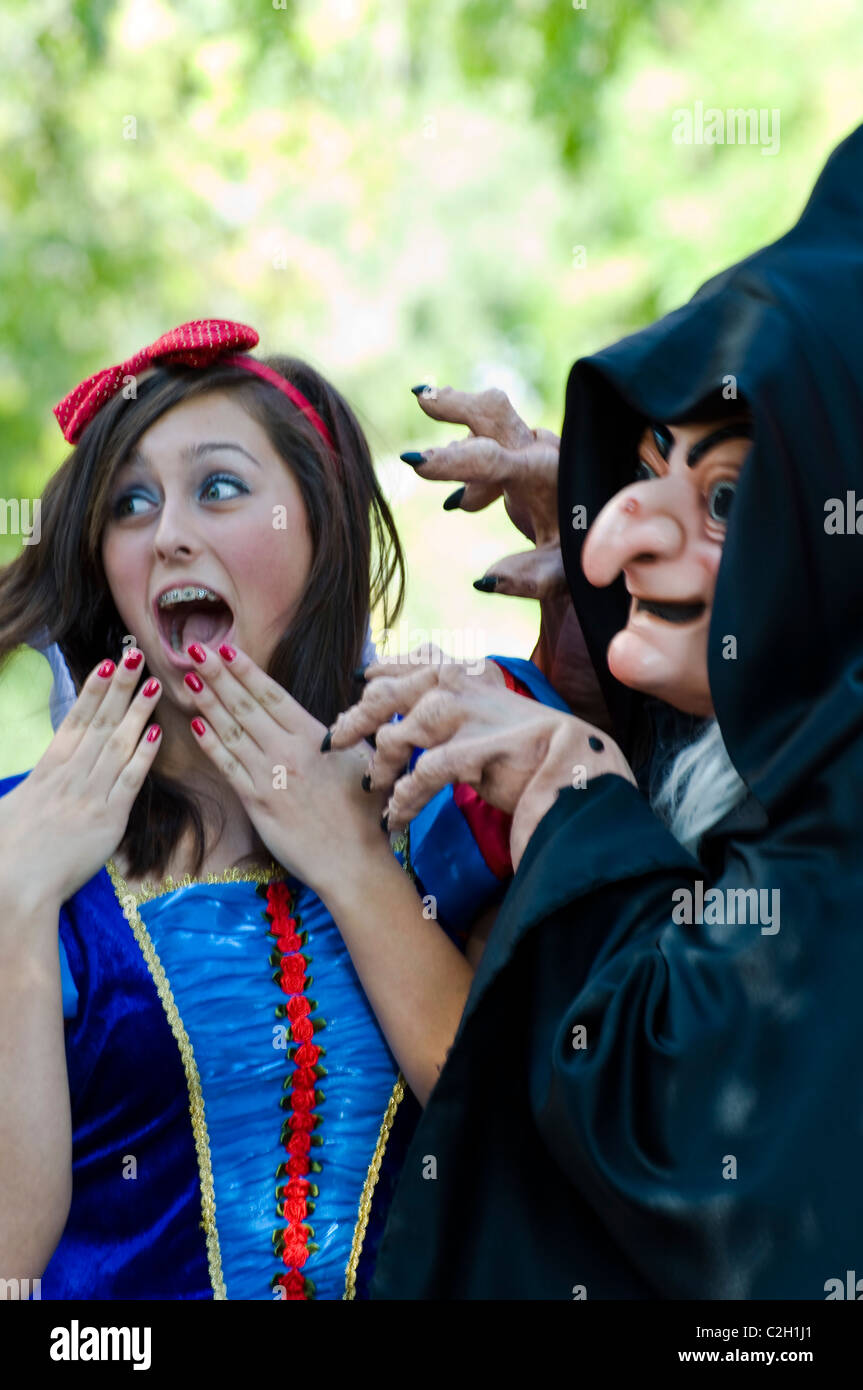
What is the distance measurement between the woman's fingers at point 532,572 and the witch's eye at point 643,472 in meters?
0.21

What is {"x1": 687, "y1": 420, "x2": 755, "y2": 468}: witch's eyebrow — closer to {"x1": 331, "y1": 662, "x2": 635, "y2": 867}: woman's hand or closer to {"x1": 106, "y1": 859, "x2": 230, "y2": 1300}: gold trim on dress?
{"x1": 331, "y1": 662, "x2": 635, "y2": 867}: woman's hand

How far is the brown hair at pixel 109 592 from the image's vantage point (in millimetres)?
2105

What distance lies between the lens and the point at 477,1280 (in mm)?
1639

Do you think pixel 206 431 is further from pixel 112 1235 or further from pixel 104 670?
→ pixel 112 1235

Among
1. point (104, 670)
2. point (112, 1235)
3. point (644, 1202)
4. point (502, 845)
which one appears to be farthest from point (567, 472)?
point (112, 1235)

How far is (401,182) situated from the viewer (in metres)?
7.27

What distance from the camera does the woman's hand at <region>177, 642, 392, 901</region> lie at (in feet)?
6.31

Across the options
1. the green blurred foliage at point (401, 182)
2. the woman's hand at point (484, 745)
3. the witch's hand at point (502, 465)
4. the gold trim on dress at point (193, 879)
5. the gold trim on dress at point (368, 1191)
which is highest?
the green blurred foliage at point (401, 182)

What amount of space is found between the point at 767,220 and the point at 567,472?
11.7 feet

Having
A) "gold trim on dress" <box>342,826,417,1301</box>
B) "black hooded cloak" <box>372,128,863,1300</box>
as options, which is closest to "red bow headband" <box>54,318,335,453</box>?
"black hooded cloak" <box>372,128,863,1300</box>

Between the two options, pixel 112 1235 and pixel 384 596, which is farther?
pixel 384 596

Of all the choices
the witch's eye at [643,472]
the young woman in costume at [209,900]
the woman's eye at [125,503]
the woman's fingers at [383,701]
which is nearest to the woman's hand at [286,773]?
the young woman in costume at [209,900]

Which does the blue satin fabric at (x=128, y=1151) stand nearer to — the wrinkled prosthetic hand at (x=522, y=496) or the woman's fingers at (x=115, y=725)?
the woman's fingers at (x=115, y=725)

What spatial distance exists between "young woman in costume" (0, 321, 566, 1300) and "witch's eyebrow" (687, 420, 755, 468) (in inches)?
13.3
